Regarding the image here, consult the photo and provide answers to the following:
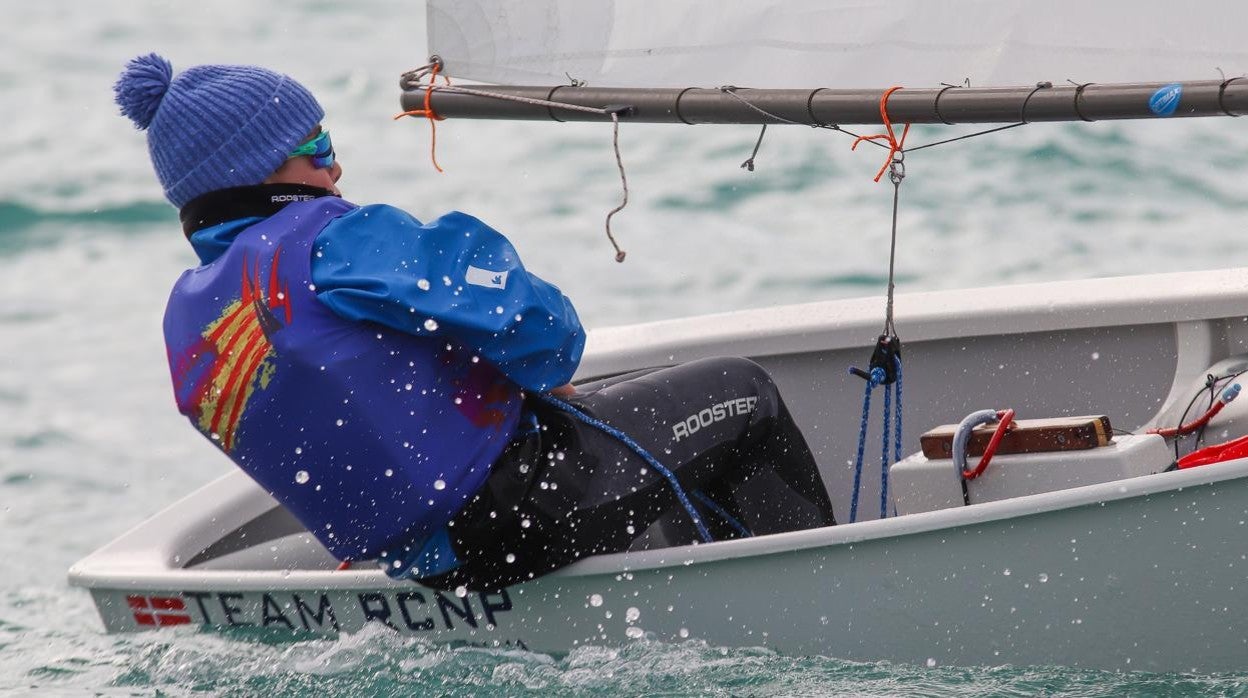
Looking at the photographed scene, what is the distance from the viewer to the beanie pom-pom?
2178 mm

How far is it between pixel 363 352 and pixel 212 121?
0.34 metres

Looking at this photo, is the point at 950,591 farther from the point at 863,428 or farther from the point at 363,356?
the point at 363,356

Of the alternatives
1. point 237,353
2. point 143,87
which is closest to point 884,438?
point 237,353

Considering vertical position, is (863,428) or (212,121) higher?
(212,121)

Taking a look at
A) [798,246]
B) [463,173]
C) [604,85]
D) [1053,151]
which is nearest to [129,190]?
[463,173]

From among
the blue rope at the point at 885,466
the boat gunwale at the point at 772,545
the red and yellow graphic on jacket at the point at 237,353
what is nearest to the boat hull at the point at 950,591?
the boat gunwale at the point at 772,545

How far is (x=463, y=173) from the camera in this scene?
7.96 metres

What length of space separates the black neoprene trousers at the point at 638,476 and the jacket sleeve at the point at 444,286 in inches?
5.2

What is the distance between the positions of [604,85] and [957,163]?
4.74 metres

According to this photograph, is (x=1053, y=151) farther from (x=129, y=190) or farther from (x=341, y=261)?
(x=341, y=261)

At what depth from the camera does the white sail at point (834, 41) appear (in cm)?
236

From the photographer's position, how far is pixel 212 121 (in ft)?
7.06

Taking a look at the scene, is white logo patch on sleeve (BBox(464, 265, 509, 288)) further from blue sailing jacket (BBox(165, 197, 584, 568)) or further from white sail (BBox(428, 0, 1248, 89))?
white sail (BBox(428, 0, 1248, 89))

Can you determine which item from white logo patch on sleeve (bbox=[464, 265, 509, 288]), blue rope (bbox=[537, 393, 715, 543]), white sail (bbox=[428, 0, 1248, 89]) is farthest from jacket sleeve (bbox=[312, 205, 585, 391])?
white sail (bbox=[428, 0, 1248, 89])
